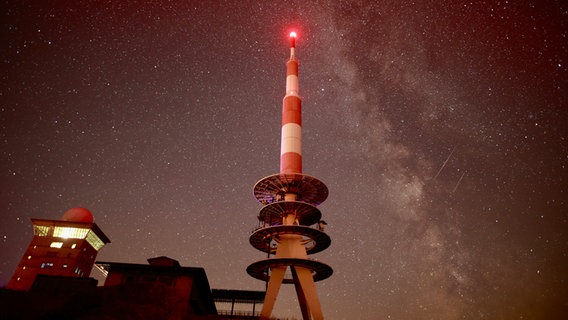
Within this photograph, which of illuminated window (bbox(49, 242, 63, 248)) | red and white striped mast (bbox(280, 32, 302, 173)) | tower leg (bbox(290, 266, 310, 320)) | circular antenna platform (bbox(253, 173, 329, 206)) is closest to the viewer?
tower leg (bbox(290, 266, 310, 320))

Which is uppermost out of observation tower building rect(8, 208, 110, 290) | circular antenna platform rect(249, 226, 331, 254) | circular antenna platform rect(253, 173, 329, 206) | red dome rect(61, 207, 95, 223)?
red dome rect(61, 207, 95, 223)

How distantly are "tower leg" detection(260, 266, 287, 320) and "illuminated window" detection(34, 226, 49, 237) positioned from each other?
5877cm

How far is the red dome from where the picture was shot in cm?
8238

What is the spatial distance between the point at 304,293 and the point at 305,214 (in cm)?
968

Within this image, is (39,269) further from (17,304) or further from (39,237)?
(17,304)

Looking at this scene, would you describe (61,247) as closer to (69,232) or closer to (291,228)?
(69,232)

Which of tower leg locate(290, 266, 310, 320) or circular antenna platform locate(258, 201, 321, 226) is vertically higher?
circular antenna platform locate(258, 201, 321, 226)

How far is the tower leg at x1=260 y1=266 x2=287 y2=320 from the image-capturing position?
4419 centimetres

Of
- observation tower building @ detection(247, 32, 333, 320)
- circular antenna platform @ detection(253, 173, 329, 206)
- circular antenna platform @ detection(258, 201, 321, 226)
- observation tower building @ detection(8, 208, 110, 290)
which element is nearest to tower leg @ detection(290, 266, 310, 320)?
observation tower building @ detection(247, 32, 333, 320)

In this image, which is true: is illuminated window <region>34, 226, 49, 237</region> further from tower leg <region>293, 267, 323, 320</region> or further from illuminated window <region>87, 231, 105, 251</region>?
tower leg <region>293, 267, 323, 320</region>

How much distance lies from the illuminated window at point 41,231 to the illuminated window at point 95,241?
830cm

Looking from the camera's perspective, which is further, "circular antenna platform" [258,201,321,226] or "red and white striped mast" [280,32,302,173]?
"red and white striped mast" [280,32,302,173]

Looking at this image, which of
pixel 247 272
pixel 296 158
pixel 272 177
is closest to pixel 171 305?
pixel 247 272

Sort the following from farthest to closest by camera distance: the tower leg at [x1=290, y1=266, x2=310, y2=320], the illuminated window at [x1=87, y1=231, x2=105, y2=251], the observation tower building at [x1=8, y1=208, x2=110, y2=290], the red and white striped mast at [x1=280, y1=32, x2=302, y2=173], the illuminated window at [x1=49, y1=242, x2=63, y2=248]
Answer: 1. the illuminated window at [x1=87, y1=231, x2=105, y2=251]
2. the illuminated window at [x1=49, y1=242, x2=63, y2=248]
3. the observation tower building at [x1=8, y1=208, x2=110, y2=290]
4. the red and white striped mast at [x1=280, y1=32, x2=302, y2=173]
5. the tower leg at [x1=290, y1=266, x2=310, y2=320]
